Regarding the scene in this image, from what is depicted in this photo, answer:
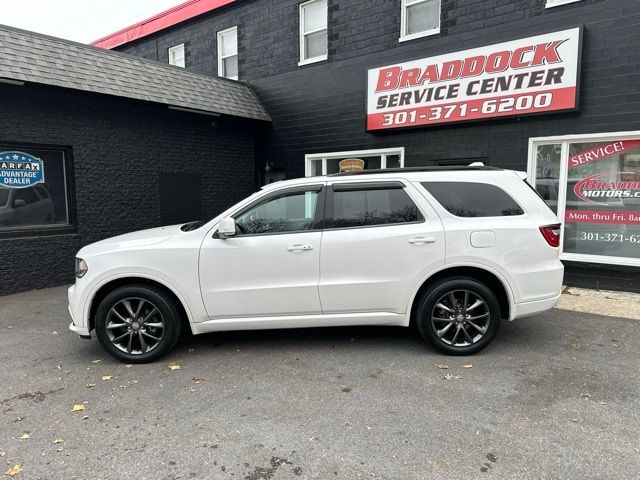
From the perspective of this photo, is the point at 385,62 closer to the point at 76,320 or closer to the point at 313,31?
the point at 313,31

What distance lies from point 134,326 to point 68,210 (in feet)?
16.7

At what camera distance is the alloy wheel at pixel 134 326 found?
14.5 ft

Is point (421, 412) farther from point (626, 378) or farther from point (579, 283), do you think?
point (579, 283)

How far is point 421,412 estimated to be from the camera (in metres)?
3.47

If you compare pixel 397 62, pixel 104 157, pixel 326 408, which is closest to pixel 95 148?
pixel 104 157

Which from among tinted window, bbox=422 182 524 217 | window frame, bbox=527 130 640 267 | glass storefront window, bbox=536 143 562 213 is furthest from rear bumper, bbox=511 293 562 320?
glass storefront window, bbox=536 143 562 213

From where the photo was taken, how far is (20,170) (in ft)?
25.3

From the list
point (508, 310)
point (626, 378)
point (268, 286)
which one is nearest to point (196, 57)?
point (268, 286)

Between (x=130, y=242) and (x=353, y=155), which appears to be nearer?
(x=130, y=242)

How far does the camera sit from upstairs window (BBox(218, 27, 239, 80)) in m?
12.0

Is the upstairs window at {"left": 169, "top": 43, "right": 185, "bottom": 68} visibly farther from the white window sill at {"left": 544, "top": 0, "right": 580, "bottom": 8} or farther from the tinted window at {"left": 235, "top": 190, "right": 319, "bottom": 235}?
the tinted window at {"left": 235, "top": 190, "right": 319, "bottom": 235}

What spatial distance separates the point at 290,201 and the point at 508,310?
247 centimetres

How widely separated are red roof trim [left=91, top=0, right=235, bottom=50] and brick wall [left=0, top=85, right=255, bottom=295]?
3.91 m

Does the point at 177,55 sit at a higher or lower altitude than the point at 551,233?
higher
